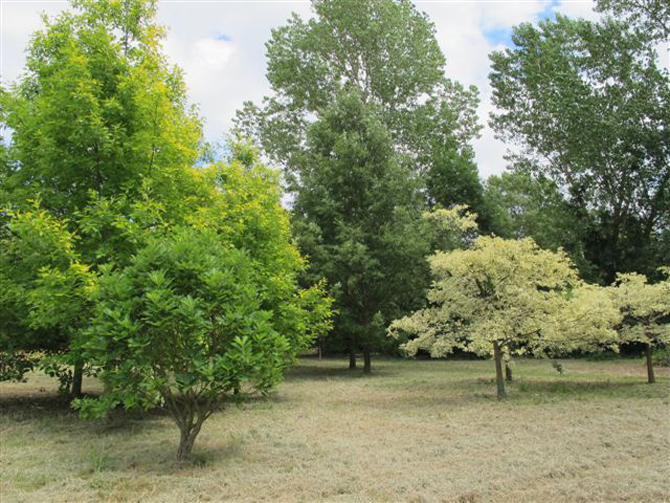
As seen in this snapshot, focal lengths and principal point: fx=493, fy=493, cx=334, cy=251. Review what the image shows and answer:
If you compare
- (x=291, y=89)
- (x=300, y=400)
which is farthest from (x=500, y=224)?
(x=300, y=400)

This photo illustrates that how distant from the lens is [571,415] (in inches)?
325

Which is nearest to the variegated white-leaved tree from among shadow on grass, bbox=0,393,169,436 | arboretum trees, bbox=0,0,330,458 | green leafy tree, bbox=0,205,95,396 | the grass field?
the grass field

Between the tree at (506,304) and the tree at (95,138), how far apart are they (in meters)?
5.66

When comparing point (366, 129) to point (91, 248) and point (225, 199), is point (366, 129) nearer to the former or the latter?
point (225, 199)

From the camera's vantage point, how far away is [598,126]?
21953mm

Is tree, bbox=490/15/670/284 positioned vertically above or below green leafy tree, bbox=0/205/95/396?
above

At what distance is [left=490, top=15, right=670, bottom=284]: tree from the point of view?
21.5m

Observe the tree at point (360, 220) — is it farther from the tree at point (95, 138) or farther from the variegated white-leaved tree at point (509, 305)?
the tree at point (95, 138)

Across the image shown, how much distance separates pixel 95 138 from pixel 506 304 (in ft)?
26.9

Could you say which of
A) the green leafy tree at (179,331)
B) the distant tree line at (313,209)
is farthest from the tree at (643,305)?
the green leafy tree at (179,331)

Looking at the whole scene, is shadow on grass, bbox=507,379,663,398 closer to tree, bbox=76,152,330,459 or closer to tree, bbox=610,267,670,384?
tree, bbox=610,267,670,384

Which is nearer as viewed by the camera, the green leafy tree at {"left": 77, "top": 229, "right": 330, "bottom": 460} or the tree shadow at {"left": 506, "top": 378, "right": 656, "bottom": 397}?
the green leafy tree at {"left": 77, "top": 229, "right": 330, "bottom": 460}

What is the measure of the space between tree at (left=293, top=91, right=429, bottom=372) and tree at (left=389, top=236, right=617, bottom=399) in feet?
19.0

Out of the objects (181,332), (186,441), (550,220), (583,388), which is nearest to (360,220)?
(583,388)
